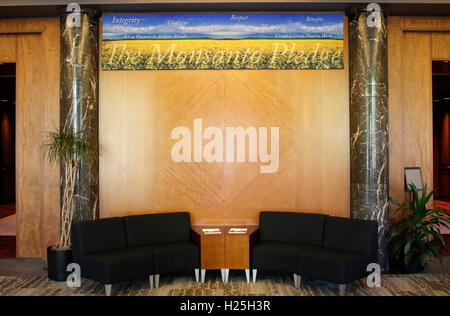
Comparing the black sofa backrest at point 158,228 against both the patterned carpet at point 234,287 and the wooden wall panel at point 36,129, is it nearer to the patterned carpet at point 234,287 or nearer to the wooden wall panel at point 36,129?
the patterned carpet at point 234,287

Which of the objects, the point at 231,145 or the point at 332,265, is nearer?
the point at 332,265

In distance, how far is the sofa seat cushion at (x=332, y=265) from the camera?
4922 millimetres

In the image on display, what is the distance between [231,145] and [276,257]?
1969 millimetres

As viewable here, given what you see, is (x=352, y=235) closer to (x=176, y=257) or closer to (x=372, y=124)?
(x=372, y=124)

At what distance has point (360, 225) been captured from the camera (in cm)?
538

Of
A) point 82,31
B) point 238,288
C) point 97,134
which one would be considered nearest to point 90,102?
point 97,134

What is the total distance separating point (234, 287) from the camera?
17.6 feet

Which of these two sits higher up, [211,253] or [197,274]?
[211,253]

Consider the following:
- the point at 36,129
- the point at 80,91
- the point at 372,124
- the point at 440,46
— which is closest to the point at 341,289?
the point at 372,124

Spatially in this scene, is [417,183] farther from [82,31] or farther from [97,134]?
[82,31]

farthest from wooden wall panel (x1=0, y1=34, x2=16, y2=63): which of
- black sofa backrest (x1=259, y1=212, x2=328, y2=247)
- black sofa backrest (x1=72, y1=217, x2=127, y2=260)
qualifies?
black sofa backrest (x1=259, y1=212, x2=328, y2=247)

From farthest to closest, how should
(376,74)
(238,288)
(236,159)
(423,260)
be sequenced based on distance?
(236,159)
(376,74)
(423,260)
(238,288)

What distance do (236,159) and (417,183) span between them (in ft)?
9.42

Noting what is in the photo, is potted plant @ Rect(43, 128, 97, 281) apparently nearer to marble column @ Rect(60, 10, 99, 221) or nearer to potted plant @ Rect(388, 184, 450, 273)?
marble column @ Rect(60, 10, 99, 221)
